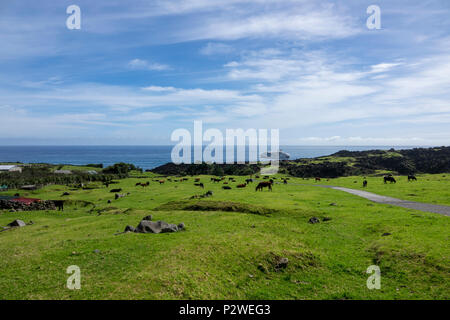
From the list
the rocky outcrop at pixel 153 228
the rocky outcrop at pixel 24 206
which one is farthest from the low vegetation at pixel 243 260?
the rocky outcrop at pixel 24 206

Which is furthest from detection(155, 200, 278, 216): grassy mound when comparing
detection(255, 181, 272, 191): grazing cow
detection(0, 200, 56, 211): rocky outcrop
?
detection(0, 200, 56, 211): rocky outcrop

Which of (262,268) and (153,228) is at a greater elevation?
(153,228)

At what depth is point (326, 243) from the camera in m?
19.4

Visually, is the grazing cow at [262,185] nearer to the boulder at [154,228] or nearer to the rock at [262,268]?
the boulder at [154,228]

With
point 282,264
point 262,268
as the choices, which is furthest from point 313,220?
point 262,268

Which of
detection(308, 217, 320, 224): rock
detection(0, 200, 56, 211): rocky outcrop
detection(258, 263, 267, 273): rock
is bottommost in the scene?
detection(0, 200, 56, 211): rocky outcrop

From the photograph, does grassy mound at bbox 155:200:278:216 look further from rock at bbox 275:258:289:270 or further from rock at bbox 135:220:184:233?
rock at bbox 275:258:289:270

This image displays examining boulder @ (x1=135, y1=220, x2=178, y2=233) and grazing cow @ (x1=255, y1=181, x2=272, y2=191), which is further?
grazing cow @ (x1=255, y1=181, x2=272, y2=191)

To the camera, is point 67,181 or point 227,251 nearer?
point 227,251

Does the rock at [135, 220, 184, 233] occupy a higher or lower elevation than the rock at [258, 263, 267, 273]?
higher

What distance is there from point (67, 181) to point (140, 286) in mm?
88475

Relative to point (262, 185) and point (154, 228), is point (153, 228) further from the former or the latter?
point (262, 185)
